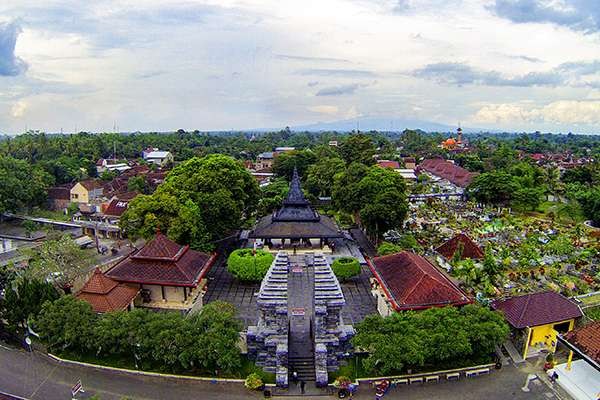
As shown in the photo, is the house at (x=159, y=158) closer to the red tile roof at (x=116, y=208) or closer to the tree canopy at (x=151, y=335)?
the red tile roof at (x=116, y=208)

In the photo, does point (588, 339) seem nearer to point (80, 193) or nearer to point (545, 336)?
point (545, 336)

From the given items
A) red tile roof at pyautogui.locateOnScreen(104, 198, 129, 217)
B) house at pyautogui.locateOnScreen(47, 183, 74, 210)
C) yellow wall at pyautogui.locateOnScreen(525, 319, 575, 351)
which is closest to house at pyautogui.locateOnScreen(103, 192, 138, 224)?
red tile roof at pyautogui.locateOnScreen(104, 198, 129, 217)

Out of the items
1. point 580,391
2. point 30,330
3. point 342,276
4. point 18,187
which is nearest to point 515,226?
point 342,276

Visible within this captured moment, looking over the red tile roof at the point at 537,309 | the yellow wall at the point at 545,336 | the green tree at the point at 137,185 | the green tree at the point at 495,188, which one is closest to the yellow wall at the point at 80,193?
the green tree at the point at 137,185

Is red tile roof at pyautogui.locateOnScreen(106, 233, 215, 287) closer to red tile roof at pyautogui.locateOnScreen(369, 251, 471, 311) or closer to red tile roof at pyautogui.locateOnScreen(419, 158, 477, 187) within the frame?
red tile roof at pyautogui.locateOnScreen(369, 251, 471, 311)

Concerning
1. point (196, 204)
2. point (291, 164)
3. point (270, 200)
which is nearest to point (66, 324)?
point (196, 204)

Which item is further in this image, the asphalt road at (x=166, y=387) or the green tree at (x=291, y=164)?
the green tree at (x=291, y=164)

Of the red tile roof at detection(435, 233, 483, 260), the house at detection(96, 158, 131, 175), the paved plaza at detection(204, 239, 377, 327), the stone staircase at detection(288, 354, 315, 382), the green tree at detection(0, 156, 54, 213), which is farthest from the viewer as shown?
the house at detection(96, 158, 131, 175)
